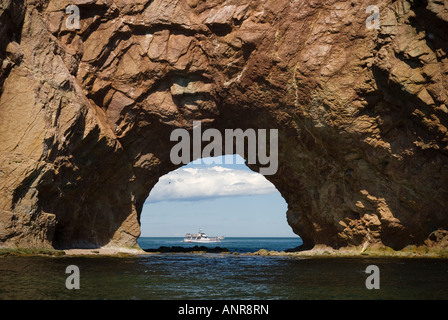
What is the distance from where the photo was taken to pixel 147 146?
47156 mm

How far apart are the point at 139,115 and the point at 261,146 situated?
1309 cm

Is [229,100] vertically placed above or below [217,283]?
above

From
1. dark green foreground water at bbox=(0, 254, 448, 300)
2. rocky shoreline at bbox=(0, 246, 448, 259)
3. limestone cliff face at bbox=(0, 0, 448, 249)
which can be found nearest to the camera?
dark green foreground water at bbox=(0, 254, 448, 300)

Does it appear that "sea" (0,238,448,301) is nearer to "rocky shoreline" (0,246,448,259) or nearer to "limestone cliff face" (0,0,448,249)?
"rocky shoreline" (0,246,448,259)

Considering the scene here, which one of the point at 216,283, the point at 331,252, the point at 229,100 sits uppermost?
the point at 229,100

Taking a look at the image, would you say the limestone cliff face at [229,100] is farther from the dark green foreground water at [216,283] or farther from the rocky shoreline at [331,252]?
the dark green foreground water at [216,283]

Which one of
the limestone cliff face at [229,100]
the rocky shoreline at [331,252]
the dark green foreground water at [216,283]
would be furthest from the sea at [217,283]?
the limestone cliff face at [229,100]

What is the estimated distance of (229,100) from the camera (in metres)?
43.9

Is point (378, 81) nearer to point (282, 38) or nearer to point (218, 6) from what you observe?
point (282, 38)

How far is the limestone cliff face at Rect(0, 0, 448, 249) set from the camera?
1391 inches

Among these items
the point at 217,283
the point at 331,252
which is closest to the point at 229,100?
the point at 331,252

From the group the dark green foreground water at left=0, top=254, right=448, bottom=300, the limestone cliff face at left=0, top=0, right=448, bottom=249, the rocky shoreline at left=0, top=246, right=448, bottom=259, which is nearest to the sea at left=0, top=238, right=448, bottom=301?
the dark green foreground water at left=0, top=254, right=448, bottom=300

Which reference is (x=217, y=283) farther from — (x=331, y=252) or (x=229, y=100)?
(x=331, y=252)

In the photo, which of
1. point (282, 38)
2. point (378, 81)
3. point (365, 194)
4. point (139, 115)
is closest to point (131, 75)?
point (139, 115)
